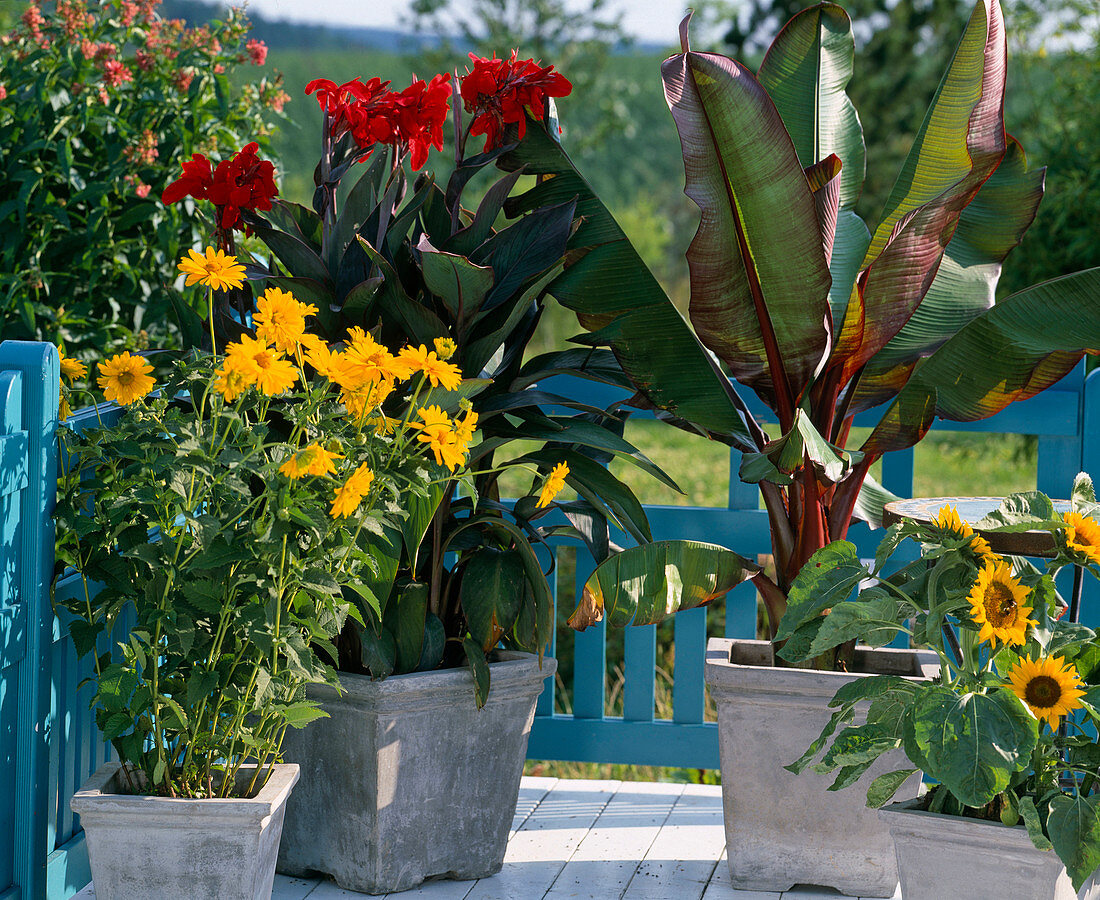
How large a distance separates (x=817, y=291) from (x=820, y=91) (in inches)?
28.2

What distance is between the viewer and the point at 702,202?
2.37m

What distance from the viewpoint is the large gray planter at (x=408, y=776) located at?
7.70ft

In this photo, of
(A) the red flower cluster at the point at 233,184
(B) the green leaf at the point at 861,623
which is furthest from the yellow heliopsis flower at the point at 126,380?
(B) the green leaf at the point at 861,623

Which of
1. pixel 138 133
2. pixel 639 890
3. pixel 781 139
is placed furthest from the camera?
pixel 138 133

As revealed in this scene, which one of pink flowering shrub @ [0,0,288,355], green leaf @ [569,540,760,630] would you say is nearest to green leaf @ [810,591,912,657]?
green leaf @ [569,540,760,630]

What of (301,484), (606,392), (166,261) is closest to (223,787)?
(301,484)

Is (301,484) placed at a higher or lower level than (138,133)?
lower

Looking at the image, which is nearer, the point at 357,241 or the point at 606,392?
the point at 357,241

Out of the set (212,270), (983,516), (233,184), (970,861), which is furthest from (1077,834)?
(233,184)

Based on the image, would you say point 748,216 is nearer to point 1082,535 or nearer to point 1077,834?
point 1082,535

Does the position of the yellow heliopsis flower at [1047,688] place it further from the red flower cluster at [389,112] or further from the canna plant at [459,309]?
the red flower cluster at [389,112]

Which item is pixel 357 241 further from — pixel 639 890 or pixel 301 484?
pixel 639 890

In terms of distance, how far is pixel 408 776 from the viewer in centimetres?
238

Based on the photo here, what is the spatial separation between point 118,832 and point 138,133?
2060 millimetres
